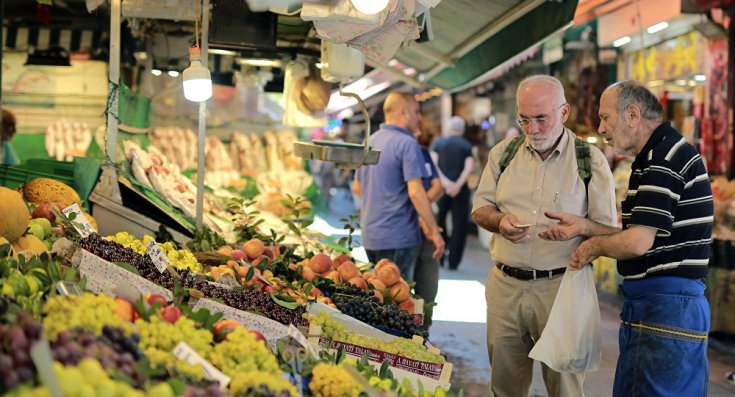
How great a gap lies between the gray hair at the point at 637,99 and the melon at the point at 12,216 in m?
2.47

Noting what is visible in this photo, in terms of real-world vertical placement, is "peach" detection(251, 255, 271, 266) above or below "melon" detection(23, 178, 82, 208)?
below

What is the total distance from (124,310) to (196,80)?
227 centimetres

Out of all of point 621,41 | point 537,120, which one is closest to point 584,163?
point 537,120

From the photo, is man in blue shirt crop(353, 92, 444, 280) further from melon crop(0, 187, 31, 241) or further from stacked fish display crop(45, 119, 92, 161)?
stacked fish display crop(45, 119, 92, 161)

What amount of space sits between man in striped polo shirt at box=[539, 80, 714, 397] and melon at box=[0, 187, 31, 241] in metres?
2.14

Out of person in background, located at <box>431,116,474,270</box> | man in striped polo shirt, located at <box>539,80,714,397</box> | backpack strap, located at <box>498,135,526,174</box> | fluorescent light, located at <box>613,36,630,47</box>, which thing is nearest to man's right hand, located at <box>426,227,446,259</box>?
backpack strap, located at <box>498,135,526,174</box>

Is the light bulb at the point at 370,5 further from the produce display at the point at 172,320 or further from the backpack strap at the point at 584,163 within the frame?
the produce display at the point at 172,320

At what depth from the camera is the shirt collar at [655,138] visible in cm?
368

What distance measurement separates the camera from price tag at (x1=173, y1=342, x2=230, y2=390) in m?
2.26

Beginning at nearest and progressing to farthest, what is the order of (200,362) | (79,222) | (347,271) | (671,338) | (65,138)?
(200,362) → (671,338) → (79,222) → (347,271) → (65,138)

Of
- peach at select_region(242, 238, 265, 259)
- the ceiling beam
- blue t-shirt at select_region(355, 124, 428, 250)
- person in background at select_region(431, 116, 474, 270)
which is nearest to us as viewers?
peach at select_region(242, 238, 265, 259)

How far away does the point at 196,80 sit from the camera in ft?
14.8

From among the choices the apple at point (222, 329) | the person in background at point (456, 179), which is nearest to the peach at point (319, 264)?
the apple at point (222, 329)

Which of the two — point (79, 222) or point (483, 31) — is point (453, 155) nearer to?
point (483, 31)
